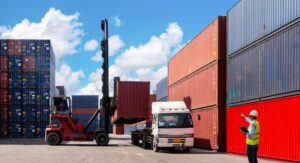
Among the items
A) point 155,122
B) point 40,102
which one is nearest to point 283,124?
point 155,122

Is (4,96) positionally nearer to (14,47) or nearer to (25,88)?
(25,88)

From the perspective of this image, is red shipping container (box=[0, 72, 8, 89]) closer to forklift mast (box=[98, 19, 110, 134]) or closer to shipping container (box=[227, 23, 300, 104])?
forklift mast (box=[98, 19, 110, 134])

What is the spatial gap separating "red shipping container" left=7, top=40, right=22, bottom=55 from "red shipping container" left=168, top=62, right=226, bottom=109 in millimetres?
15597

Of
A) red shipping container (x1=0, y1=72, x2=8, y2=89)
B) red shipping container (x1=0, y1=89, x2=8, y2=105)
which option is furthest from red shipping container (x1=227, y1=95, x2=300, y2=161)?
red shipping container (x1=0, y1=89, x2=8, y2=105)

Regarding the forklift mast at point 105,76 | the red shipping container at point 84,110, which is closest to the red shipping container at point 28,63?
the forklift mast at point 105,76

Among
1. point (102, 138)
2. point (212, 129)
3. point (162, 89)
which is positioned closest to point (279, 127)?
point (212, 129)

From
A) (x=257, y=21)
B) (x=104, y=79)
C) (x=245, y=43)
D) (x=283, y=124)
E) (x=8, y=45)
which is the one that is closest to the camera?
(x=283, y=124)

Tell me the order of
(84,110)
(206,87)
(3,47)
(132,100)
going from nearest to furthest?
1. (206,87)
2. (132,100)
3. (3,47)
4. (84,110)

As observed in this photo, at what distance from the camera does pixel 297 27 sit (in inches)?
619

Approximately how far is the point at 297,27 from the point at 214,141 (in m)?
9.57

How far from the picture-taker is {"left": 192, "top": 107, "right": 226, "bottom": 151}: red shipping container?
23.6 metres

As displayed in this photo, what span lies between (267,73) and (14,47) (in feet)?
90.7

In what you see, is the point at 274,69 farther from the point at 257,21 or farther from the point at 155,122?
the point at 155,122

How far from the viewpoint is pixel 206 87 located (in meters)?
25.5
